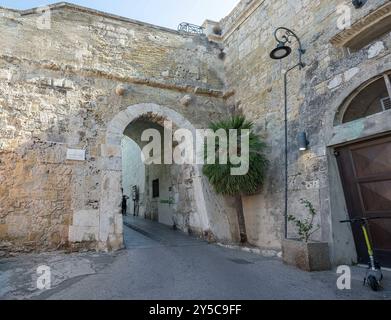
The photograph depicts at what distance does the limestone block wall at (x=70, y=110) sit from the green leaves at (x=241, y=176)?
905mm

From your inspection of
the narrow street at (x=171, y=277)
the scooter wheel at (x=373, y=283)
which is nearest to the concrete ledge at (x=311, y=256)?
the narrow street at (x=171, y=277)

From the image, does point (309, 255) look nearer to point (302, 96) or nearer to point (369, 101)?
point (369, 101)

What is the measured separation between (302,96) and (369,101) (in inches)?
40.0

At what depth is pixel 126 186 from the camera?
12.1m

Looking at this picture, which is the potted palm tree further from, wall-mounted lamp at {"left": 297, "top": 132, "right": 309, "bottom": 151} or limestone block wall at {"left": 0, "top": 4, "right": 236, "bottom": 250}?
limestone block wall at {"left": 0, "top": 4, "right": 236, "bottom": 250}

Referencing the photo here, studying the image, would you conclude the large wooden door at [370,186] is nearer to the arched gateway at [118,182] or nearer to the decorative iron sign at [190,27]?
the arched gateway at [118,182]

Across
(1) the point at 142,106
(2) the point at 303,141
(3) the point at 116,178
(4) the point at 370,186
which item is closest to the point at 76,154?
(3) the point at 116,178

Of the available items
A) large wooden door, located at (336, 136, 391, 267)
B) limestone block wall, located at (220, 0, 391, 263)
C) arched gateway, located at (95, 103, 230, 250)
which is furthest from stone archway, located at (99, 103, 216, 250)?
large wooden door, located at (336, 136, 391, 267)

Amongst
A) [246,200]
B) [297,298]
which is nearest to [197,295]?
[297,298]

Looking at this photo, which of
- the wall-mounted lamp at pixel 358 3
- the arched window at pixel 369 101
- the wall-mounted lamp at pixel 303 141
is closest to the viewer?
the arched window at pixel 369 101

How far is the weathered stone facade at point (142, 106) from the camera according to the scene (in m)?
4.07

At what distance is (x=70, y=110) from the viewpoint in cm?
516
